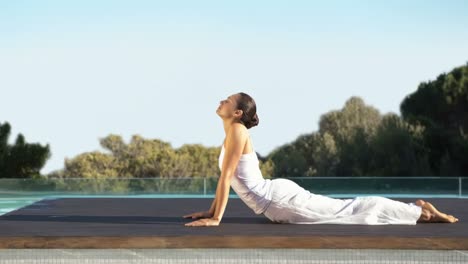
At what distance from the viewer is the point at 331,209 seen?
17.6 feet

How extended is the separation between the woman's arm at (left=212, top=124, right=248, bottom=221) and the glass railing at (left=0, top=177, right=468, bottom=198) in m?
5.93

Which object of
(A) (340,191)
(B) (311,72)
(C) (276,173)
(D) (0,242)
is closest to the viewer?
(D) (0,242)

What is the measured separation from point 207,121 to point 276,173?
4.17m

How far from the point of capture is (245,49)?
21719mm

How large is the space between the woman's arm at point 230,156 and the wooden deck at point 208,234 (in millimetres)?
138

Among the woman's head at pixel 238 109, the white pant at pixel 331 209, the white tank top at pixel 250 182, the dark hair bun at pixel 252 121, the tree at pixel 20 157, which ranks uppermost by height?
the tree at pixel 20 157

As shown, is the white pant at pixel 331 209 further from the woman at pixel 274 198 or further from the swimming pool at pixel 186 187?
the swimming pool at pixel 186 187

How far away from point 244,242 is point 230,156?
0.77 meters

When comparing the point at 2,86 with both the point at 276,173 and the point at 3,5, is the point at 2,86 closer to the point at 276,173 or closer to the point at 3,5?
the point at 3,5

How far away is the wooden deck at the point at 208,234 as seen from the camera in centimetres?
457

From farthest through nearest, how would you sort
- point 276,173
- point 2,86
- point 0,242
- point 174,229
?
point 276,173
point 2,86
point 174,229
point 0,242

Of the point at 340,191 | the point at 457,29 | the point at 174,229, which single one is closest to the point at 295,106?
the point at 457,29

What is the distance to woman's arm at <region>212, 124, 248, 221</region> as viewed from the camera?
5.14 metres

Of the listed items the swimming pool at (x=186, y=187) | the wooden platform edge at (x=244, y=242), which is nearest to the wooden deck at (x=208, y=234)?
the wooden platform edge at (x=244, y=242)
